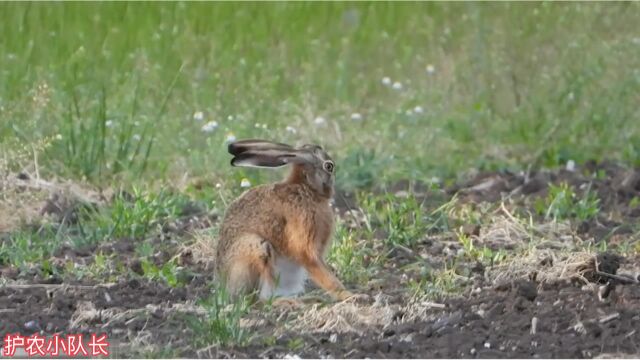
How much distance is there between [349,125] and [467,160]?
99cm

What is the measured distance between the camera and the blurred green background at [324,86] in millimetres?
10422

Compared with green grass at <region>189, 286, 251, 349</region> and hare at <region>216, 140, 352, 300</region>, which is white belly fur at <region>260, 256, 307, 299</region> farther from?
green grass at <region>189, 286, 251, 349</region>

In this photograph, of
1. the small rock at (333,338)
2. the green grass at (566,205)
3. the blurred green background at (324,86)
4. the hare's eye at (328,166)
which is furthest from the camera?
Result: the blurred green background at (324,86)

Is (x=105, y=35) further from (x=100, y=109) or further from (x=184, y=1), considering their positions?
A: (x=100, y=109)

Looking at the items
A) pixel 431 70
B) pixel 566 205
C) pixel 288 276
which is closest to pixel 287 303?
pixel 288 276

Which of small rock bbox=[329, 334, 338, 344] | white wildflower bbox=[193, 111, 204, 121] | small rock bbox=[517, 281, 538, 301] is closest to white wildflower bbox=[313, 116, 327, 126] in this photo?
white wildflower bbox=[193, 111, 204, 121]

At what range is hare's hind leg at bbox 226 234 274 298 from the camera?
24.4ft

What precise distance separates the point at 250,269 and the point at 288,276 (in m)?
0.28

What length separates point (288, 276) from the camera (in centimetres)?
768

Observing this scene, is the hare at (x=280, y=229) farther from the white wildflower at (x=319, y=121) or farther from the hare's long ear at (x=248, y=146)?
the white wildflower at (x=319, y=121)

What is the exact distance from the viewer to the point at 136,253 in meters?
8.62

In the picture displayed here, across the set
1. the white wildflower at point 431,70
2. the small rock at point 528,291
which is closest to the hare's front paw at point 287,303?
the small rock at point 528,291

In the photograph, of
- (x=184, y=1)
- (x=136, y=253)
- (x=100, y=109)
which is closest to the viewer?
(x=136, y=253)

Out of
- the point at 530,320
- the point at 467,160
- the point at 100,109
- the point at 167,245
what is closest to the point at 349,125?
the point at 467,160
